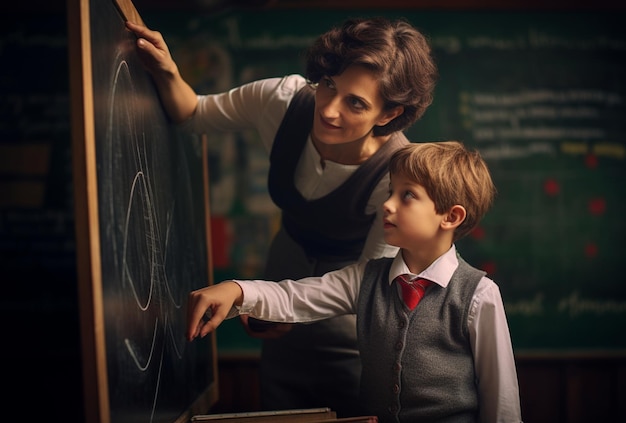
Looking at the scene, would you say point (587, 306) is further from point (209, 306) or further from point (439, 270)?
point (209, 306)

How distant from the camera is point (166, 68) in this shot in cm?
150

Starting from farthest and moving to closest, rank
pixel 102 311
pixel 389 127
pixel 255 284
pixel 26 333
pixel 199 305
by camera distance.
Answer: pixel 26 333 < pixel 389 127 < pixel 255 284 < pixel 199 305 < pixel 102 311

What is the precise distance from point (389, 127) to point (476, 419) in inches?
24.3

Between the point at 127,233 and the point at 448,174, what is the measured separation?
0.58 metres

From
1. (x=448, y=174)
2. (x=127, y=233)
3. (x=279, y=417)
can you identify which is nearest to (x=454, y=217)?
(x=448, y=174)

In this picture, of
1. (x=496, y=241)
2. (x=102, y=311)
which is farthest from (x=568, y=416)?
(x=102, y=311)

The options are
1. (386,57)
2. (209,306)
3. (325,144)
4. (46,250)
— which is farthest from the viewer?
(46,250)

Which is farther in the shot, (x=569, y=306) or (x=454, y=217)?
(x=569, y=306)

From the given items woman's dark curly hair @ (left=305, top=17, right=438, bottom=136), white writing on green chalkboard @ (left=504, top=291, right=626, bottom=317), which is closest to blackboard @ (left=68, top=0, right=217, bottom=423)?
woman's dark curly hair @ (left=305, top=17, right=438, bottom=136)

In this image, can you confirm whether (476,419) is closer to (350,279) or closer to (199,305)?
(350,279)

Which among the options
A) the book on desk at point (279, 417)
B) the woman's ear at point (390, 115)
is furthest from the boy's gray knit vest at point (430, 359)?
the woman's ear at point (390, 115)

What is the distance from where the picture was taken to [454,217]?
139 centimetres

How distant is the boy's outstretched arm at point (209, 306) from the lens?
129 cm

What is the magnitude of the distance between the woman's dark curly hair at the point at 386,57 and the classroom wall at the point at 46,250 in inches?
50.0
